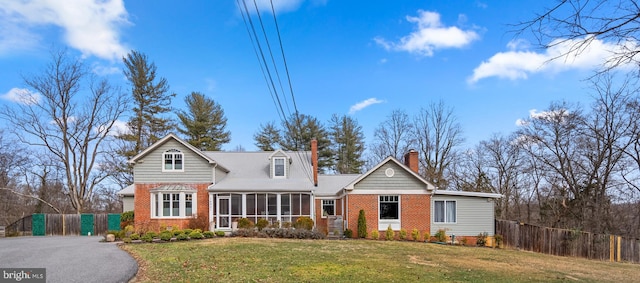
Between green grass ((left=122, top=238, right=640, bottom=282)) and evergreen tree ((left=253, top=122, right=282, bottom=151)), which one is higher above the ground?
evergreen tree ((left=253, top=122, right=282, bottom=151))

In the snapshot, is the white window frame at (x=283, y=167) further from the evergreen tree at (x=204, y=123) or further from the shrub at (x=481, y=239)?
the evergreen tree at (x=204, y=123)

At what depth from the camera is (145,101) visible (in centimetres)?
4081

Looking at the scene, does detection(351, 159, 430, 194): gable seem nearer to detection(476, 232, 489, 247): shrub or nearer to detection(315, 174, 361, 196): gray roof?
detection(315, 174, 361, 196): gray roof

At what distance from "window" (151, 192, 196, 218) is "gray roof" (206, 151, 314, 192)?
179cm

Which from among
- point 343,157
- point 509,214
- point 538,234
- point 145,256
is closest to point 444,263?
point 145,256

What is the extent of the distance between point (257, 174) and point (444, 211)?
12.5 metres

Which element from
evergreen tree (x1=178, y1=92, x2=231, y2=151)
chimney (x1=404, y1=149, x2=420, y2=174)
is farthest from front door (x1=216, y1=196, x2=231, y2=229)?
evergreen tree (x1=178, y1=92, x2=231, y2=151)

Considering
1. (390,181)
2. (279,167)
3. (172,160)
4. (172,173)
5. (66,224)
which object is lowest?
(66,224)

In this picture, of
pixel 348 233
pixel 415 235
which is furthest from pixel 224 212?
pixel 415 235

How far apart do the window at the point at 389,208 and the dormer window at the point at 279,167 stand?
7.62 m

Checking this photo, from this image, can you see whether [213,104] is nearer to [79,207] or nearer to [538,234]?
[79,207]

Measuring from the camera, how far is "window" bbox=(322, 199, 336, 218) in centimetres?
2772

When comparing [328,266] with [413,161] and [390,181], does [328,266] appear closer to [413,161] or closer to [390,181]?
[390,181]

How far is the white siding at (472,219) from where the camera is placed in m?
23.4
